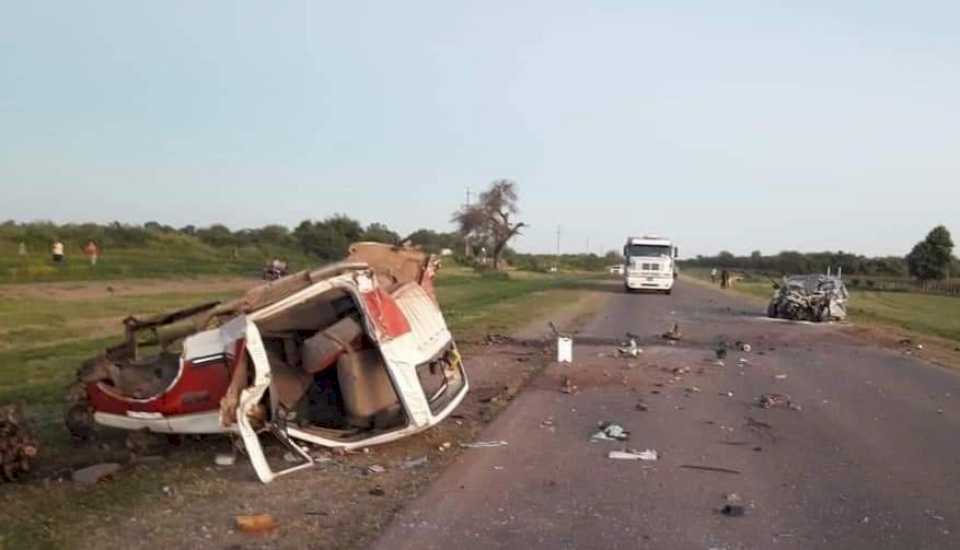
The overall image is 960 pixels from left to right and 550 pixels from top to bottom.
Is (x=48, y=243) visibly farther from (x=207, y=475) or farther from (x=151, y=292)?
(x=207, y=475)

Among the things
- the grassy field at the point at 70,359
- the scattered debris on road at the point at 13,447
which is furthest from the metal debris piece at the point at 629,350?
the scattered debris on road at the point at 13,447

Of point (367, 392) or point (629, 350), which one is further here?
point (629, 350)

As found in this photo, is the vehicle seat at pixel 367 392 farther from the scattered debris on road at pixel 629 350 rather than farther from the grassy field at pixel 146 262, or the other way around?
the grassy field at pixel 146 262

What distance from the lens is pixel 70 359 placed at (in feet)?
50.0

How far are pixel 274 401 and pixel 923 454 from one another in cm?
611

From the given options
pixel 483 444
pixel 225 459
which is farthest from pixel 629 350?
pixel 225 459

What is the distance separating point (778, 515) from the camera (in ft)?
22.6

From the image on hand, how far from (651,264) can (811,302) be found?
17.3m

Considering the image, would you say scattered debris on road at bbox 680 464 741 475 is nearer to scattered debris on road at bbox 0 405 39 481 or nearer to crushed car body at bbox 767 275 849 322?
scattered debris on road at bbox 0 405 39 481

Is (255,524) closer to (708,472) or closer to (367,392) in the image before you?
(367,392)

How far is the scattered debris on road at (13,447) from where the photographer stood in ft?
24.2

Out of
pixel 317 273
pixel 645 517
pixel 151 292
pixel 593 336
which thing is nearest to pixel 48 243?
pixel 151 292

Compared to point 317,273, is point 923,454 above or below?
below

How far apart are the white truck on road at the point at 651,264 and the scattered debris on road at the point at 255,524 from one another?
140 feet
